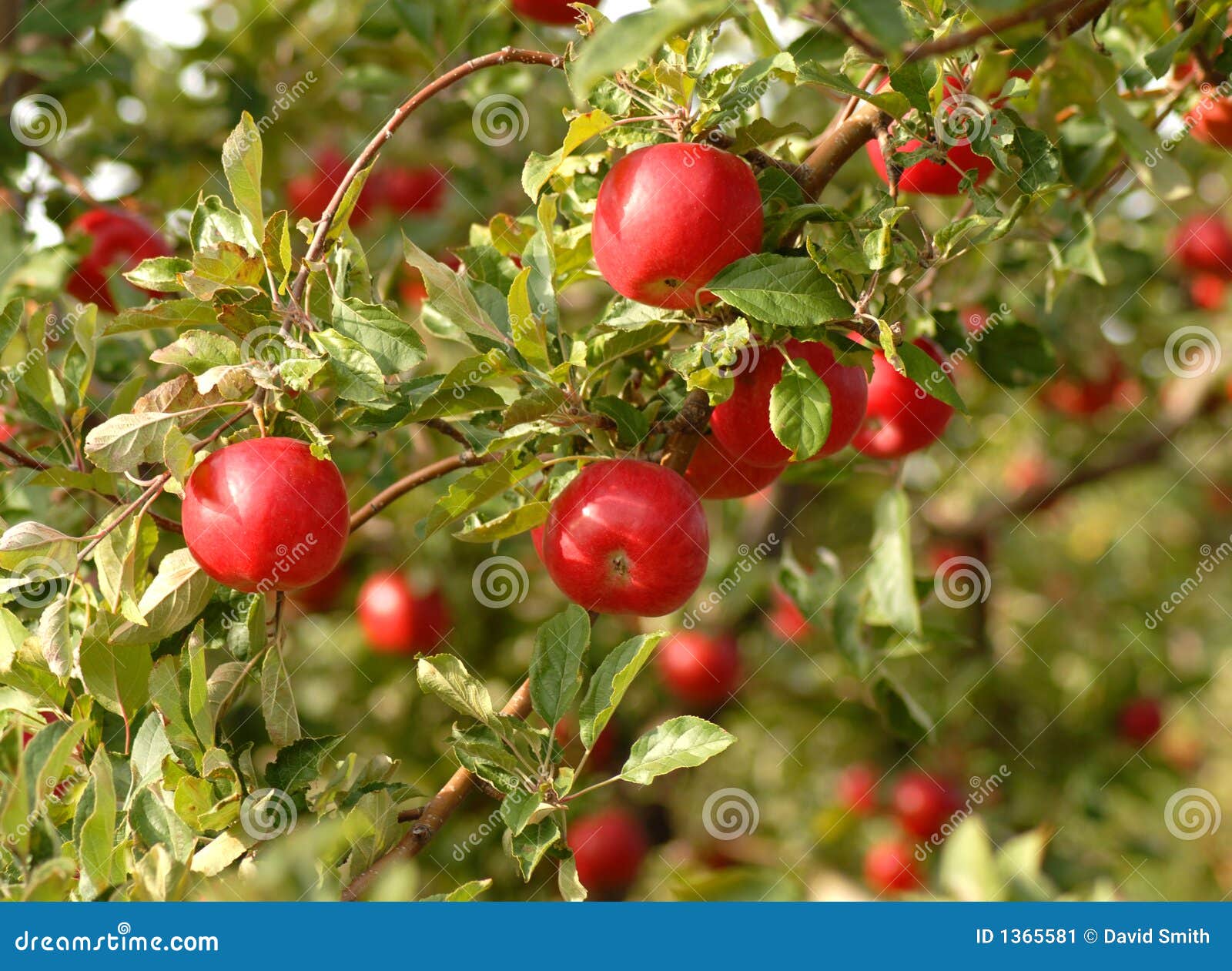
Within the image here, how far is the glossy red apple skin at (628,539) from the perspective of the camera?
52.9 inches

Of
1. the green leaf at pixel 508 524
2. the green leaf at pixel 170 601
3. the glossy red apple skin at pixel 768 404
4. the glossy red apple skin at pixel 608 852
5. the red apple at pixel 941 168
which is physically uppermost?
the red apple at pixel 941 168

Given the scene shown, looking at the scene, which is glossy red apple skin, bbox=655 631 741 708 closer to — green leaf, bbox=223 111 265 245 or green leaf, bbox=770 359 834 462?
green leaf, bbox=770 359 834 462

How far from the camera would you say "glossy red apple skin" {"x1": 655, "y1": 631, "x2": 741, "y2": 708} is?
3.29 metres

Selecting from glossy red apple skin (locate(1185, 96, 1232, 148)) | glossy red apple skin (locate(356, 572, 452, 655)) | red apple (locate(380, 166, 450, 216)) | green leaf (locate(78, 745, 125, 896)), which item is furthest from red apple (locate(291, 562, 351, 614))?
glossy red apple skin (locate(1185, 96, 1232, 148))

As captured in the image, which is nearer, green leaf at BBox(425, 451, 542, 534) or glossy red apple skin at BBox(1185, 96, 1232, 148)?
green leaf at BBox(425, 451, 542, 534)

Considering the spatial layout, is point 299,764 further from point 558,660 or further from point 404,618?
point 404,618

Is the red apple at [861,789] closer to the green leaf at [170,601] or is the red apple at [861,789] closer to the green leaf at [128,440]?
the green leaf at [170,601]

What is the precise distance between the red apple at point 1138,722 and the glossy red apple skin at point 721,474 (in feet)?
7.23

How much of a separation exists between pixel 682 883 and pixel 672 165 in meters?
0.76

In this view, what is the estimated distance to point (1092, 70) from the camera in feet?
5.32

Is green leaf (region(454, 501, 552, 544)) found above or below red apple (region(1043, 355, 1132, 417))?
below

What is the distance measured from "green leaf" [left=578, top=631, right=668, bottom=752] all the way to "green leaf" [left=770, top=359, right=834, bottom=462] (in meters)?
0.25

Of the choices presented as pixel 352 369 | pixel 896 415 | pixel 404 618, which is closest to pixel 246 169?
pixel 352 369

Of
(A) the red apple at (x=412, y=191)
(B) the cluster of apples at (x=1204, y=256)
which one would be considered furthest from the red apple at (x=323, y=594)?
(B) the cluster of apples at (x=1204, y=256)
